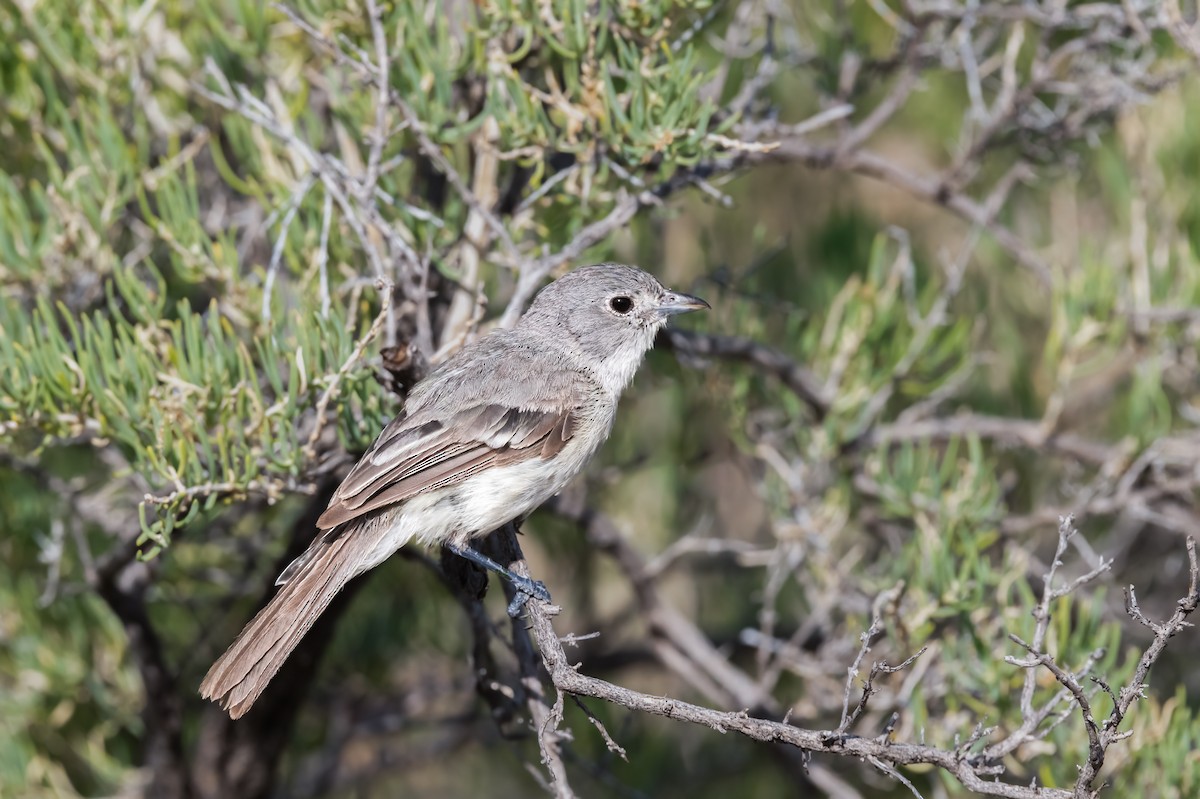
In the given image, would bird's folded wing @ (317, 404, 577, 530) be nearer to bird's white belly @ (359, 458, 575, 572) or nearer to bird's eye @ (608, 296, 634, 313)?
bird's white belly @ (359, 458, 575, 572)

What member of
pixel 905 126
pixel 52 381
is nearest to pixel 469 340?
pixel 52 381

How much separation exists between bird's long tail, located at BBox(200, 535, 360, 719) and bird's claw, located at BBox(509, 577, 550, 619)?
0.47 meters

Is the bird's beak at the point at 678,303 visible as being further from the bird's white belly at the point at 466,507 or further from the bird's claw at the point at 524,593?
the bird's claw at the point at 524,593

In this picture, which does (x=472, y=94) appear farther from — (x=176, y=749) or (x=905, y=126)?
(x=905, y=126)

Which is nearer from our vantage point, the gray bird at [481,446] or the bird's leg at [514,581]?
the bird's leg at [514,581]

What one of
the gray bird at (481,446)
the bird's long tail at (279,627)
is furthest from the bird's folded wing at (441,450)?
the bird's long tail at (279,627)

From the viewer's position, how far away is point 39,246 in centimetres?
341

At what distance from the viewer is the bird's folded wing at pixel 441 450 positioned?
304 centimetres

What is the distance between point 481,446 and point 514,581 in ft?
1.64

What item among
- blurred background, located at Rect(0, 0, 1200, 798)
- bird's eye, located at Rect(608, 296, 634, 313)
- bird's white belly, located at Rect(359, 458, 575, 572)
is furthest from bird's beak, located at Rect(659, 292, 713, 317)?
bird's white belly, located at Rect(359, 458, 575, 572)

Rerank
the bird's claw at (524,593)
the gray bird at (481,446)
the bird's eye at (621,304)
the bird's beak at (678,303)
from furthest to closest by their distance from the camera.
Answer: the bird's eye at (621,304) → the bird's beak at (678,303) → the gray bird at (481,446) → the bird's claw at (524,593)

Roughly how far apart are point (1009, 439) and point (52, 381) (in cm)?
293

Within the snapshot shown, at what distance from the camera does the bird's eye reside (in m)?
3.69

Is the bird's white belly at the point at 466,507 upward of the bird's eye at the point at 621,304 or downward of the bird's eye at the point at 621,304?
downward
